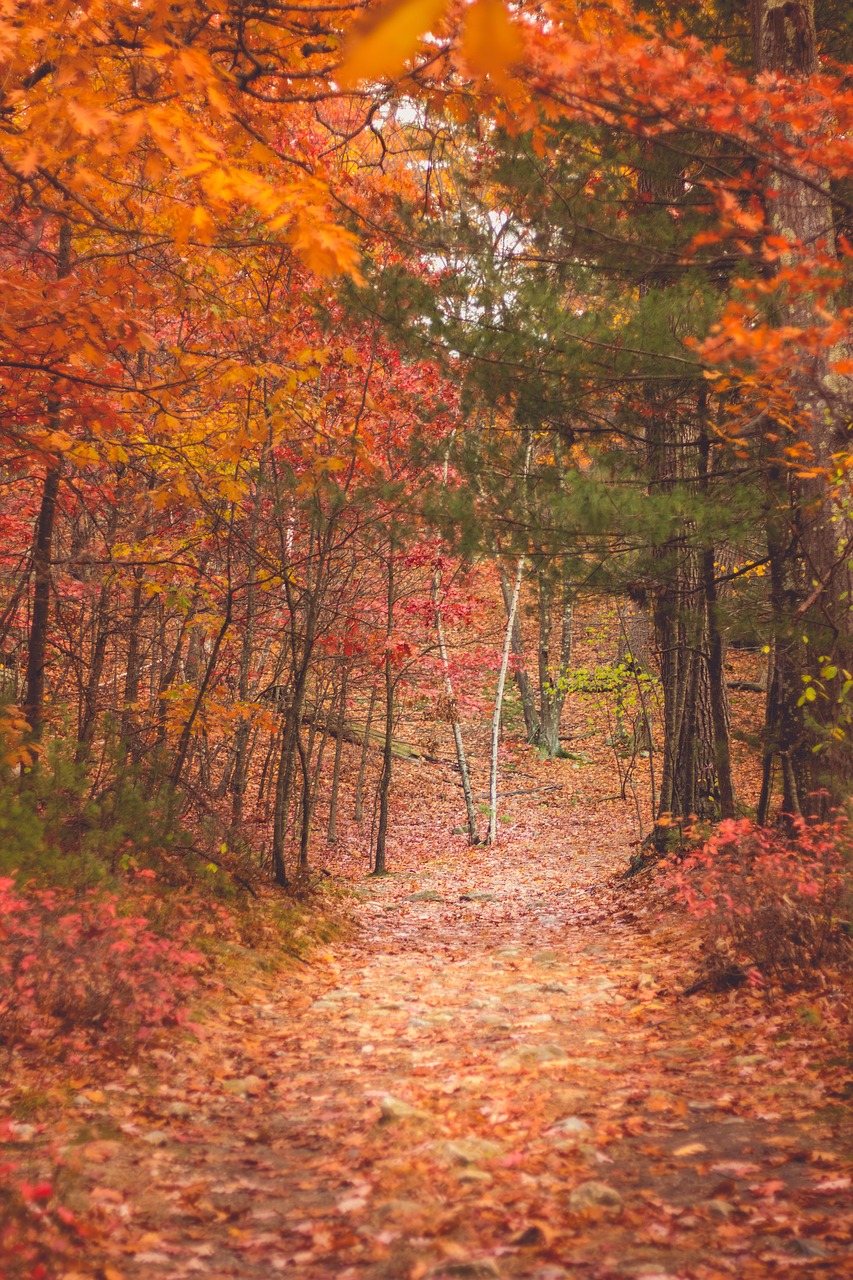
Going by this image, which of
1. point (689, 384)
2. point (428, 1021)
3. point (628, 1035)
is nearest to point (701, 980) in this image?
point (628, 1035)

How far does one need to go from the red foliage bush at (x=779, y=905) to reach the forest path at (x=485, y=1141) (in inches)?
12.3

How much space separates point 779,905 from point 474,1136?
229 centimetres

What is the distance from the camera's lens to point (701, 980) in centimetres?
502

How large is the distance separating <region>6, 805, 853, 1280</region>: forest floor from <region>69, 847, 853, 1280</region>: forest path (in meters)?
0.01

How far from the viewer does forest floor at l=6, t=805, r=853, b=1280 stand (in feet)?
7.60

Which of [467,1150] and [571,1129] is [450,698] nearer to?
[571,1129]

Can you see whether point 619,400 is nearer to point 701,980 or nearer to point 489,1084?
point 701,980

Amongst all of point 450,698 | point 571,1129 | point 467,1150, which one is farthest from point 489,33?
point 450,698

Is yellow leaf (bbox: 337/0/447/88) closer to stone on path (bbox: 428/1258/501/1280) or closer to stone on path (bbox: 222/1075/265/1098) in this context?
stone on path (bbox: 428/1258/501/1280)

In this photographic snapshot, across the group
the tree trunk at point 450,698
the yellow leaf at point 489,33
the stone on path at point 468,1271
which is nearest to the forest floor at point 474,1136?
the stone on path at point 468,1271

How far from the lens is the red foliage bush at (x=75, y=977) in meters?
3.65

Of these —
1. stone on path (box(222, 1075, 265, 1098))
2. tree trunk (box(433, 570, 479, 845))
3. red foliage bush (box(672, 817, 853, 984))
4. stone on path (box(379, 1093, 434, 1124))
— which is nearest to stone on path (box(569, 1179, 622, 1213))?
stone on path (box(379, 1093, 434, 1124))

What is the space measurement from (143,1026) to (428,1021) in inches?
67.9

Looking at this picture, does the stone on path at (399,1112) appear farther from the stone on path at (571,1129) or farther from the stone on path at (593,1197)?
the stone on path at (593,1197)
